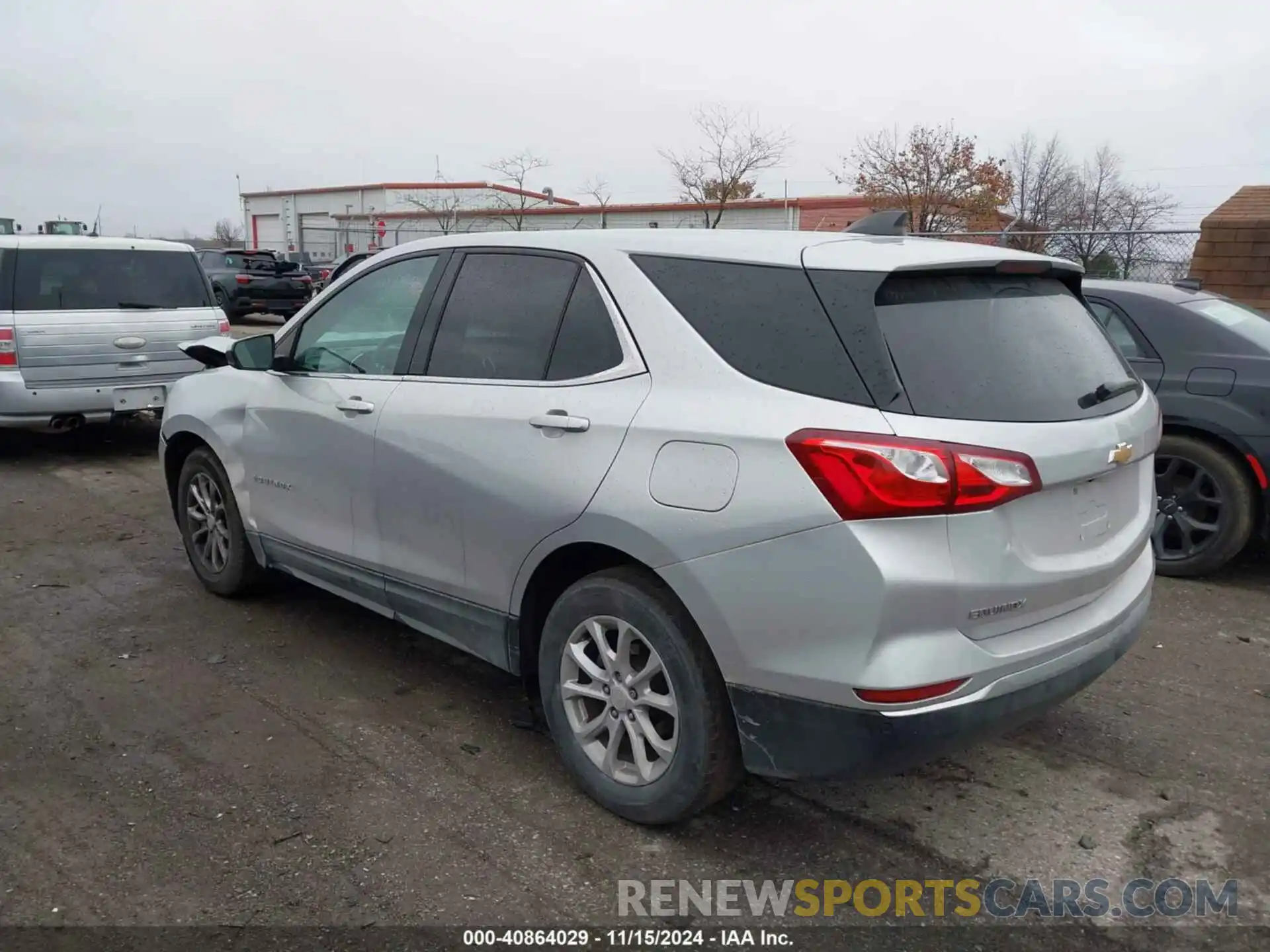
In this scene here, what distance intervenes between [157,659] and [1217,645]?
4840 millimetres

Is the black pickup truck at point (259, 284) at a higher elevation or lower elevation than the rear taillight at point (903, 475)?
lower

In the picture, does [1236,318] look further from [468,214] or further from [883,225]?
[468,214]

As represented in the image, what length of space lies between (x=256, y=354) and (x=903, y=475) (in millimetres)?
3219

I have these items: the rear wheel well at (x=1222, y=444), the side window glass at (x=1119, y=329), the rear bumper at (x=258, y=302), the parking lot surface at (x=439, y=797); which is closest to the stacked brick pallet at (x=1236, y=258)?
the side window glass at (x=1119, y=329)

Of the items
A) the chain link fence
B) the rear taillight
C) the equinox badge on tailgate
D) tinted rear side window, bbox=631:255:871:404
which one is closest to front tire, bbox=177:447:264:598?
tinted rear side window, bbox=631:255:871:404

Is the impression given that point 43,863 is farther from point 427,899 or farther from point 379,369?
point 379,369

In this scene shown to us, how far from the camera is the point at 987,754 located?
373cm

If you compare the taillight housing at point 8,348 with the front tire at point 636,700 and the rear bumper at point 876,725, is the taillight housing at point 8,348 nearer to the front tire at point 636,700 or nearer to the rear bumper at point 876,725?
the front tire at point 636,700

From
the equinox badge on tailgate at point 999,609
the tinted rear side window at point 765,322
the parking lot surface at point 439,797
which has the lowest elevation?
the parking lot surface at point 439,797

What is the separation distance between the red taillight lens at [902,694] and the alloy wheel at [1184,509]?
3688mm

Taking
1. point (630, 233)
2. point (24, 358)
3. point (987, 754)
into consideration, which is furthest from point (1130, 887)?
point (24, 358)

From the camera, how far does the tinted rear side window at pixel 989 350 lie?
2.75 meters

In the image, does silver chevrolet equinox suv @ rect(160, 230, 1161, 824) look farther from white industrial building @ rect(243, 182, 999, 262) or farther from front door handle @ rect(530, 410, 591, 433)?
white industrial building @ rect(243, 182, 999, 262)

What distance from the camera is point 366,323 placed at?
4.32 meters
